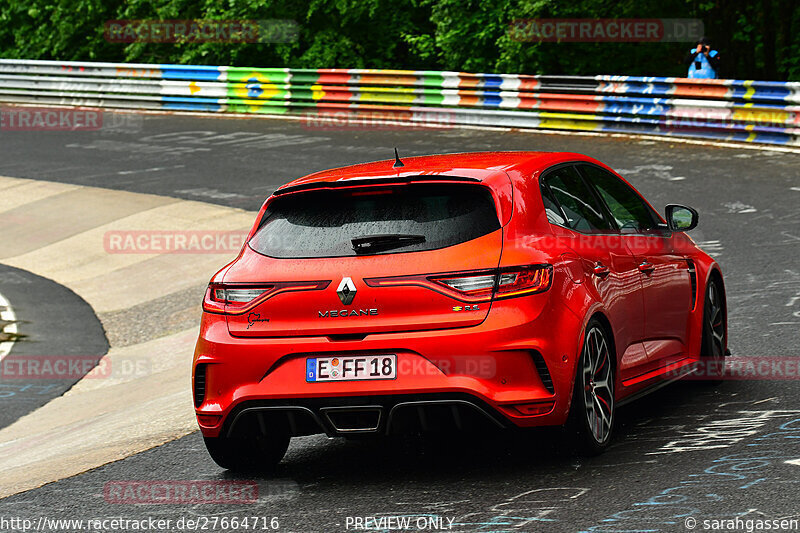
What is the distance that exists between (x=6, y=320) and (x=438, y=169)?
9.05 meters

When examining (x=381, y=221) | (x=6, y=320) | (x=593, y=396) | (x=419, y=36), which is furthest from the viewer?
(x=419, y=36)

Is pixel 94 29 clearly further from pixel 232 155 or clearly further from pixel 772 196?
pixel 772 196

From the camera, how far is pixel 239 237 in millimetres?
16156

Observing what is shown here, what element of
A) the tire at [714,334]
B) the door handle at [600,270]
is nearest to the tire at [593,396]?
the door handle at [600,270]

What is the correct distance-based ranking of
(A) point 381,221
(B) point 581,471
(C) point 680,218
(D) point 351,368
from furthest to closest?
(C) point 680,218, (A) point 381,221, (B) point 581,471, (D) point 351,368

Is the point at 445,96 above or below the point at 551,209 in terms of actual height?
below

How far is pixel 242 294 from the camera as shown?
6.11 m

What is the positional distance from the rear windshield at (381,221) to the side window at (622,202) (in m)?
1.27

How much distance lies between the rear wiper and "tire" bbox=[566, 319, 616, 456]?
38.2 inches

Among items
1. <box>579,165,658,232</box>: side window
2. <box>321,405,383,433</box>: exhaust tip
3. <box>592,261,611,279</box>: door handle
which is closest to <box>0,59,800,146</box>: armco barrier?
<box>579,165,658,232</box>: side window

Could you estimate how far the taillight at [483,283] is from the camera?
5.76m

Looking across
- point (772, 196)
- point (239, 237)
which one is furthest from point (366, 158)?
point (772, 196)

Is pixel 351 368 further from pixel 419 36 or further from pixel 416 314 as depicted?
pixel 419 36

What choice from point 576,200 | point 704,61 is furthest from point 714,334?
point 704,61
